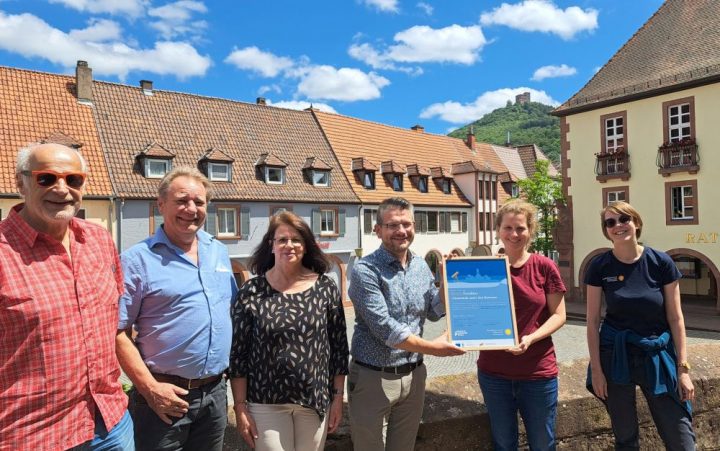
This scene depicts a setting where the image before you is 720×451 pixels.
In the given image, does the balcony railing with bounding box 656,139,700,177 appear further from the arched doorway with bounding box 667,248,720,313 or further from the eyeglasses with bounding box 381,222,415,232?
the eyeglasses with bounding box 381,222,415,232

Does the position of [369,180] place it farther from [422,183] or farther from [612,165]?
[612,165]

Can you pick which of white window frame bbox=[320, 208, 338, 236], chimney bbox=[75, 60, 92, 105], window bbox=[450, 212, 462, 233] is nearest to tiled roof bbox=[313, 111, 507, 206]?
window bbox=[450, 212, 462, 233]

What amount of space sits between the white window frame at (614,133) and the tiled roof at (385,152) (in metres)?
11.5

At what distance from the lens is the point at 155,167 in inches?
935

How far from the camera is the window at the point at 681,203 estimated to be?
2047 cm

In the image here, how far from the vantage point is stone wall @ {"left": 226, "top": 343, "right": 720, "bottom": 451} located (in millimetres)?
3156

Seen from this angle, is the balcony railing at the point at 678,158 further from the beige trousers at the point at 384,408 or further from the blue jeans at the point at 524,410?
the beige trousers at the point at 384,408

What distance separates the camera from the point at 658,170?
21.2m

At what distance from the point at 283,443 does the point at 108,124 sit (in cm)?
2465

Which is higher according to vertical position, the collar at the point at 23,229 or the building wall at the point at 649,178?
the building wall at the point at 649,178

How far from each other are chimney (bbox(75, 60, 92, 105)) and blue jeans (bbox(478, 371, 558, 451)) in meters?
25.7

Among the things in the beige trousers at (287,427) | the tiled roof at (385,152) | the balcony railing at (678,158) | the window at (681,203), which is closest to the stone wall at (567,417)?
the beige trousers at (287,427)

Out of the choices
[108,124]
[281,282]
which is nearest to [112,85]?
[108,124]

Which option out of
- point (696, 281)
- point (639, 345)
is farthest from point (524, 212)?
point (696, 281)
